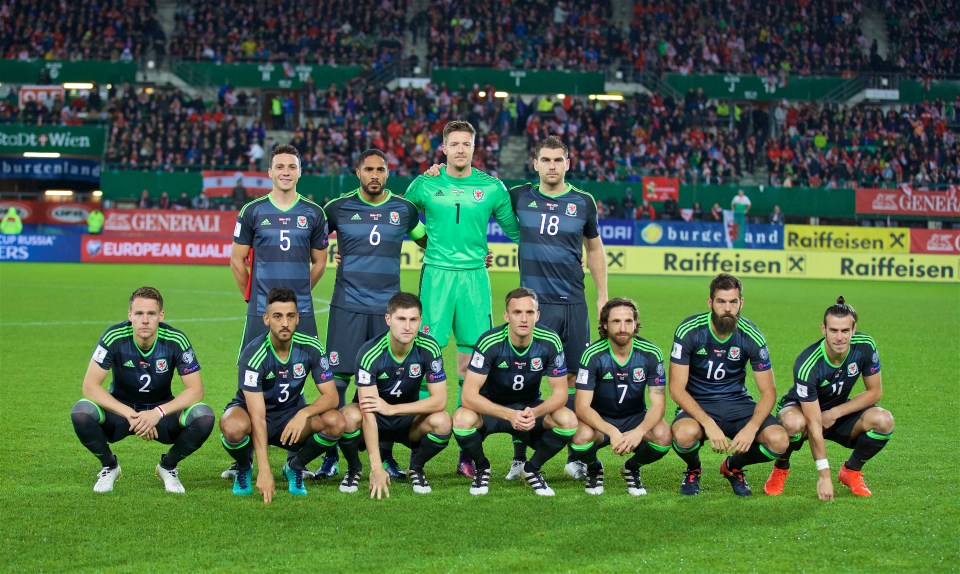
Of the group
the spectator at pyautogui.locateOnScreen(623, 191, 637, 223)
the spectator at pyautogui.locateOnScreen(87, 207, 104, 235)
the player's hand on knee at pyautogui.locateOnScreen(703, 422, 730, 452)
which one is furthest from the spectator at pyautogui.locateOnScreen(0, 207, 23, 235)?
the player's hand on knee at pyautogui.locateOnScreen(703, 422, 730, 452)

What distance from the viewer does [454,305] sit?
299 inches

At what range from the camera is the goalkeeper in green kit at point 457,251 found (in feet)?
24.8

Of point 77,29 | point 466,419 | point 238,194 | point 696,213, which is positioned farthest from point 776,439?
point 77,29

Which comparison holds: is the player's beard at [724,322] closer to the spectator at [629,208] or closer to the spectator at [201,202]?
the spectator at [629,208]

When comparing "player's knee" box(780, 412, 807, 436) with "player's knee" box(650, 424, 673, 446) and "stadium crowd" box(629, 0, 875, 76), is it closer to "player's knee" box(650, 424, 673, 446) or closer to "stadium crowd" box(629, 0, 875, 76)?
"player's knee" box(650, 424, 673, 446)

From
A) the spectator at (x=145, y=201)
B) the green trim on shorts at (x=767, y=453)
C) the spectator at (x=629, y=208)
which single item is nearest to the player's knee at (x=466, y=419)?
the green trim on shorts at (x=767, y=453)

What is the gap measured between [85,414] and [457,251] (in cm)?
278

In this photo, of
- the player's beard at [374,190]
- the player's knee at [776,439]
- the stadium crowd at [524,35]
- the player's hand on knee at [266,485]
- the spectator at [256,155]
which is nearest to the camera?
the player's hand on knee at [266,485]

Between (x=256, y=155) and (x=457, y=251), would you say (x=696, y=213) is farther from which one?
(x=457, y=251)

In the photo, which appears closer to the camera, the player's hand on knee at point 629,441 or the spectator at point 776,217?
the player's hand on knee at point 629,441

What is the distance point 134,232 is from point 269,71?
10142 millimetres

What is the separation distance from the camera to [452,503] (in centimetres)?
618

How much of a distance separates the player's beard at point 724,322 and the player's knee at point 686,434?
626 millimetres

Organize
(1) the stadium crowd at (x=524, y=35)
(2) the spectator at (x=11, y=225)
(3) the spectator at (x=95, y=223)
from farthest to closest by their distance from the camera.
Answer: (1) the stadium crowd at (x=524, y=35), (2) the spectator at (x=11, y=225), (3) the spectator at (x=95, y=223)
